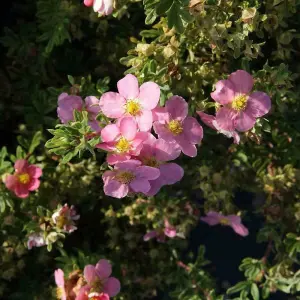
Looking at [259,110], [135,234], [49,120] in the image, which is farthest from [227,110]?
[135,234]

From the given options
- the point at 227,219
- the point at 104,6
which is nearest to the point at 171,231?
the point at 227,219

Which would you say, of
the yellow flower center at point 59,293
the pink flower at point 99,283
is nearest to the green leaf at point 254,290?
the pink flower at point 99,283

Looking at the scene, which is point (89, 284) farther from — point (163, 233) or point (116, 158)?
point (116, 158)

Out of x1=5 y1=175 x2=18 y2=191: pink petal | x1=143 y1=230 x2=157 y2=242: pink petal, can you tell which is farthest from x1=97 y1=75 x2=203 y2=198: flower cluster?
x1=143 y1=230 x2=157 y2=242: pink petal

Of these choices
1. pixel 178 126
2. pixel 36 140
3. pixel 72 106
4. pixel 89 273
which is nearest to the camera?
pixel 178 126

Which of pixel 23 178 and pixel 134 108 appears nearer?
pixel 134 108

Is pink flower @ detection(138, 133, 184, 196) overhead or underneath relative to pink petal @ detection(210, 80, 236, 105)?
underneath

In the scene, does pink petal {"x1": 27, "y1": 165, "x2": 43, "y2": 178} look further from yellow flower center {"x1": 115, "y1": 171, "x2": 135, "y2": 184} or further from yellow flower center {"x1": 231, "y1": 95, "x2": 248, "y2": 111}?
yellow flower center {"x1": 231, "y1": 95, "x2": 248, "y2": 111}

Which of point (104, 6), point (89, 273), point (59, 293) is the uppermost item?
point (104, 6)

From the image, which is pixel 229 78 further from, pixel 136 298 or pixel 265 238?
pixel 136 298
